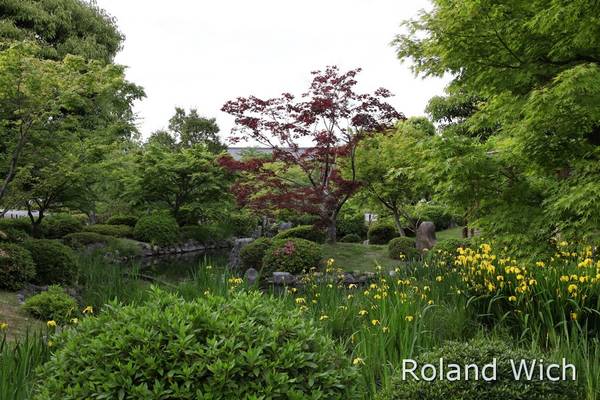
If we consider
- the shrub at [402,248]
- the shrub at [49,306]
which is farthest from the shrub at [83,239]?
the shrub at [402,248]

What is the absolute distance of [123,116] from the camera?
75.3 feet

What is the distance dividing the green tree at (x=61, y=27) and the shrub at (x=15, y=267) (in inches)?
432

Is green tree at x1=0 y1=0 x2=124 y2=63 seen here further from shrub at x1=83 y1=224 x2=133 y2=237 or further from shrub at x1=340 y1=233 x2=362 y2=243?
shrub at x1=340 y1=233 x2=362 y2=243

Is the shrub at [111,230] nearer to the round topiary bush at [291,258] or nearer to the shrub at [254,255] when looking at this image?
the shrub at [254,255]

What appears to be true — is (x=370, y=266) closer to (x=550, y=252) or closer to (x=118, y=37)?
(x=550, y=252)

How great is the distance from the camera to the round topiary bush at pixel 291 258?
37.3 feet

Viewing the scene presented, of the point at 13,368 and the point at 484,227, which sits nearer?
the point at 13,368

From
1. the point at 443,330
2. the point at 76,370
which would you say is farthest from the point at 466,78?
the point at 76,370

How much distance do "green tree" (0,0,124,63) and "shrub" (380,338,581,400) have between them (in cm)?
1791

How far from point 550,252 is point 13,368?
5.53m

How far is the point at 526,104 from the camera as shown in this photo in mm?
5449

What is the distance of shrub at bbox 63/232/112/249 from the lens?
15500 mm

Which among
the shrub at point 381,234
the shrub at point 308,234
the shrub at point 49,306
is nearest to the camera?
the shrub at point 49,306

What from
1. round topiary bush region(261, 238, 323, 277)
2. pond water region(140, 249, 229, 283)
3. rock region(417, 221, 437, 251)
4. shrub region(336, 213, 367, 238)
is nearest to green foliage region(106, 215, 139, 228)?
pond water region(140, 249, 229, 283)
